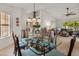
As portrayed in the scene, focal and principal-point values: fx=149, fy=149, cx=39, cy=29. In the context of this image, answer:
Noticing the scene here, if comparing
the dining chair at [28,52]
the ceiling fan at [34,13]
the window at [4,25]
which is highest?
the ceiling fan at [34,13]

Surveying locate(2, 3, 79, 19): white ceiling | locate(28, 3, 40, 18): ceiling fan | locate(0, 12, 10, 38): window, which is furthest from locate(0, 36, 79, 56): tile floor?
locate(28, 3, 40, 18): ceiling fan

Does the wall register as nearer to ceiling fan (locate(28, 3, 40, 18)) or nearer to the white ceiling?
the white ceiling

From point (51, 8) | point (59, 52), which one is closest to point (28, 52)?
point (59, 52)

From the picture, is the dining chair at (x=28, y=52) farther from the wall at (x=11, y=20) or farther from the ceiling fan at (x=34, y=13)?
the ceiling fan at (x=34, y=13)

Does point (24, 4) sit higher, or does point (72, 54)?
point (24, 4)

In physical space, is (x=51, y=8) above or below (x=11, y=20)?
above

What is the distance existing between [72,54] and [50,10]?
964mm

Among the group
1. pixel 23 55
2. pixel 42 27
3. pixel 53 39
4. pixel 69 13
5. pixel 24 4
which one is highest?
pixel 24 4

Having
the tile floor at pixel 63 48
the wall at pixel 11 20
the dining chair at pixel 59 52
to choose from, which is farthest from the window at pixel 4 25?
the dining chair at pixel 59 52

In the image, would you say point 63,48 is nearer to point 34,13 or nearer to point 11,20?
point 34,13

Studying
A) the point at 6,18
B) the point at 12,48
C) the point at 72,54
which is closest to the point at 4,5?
the point at 6,18

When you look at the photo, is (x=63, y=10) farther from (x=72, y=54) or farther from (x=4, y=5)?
(x=4, y=5)

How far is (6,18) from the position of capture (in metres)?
2.82

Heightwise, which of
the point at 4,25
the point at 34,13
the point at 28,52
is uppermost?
the point at 34,13
